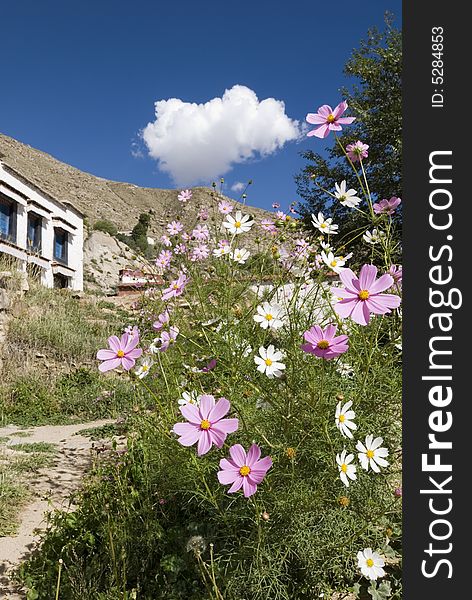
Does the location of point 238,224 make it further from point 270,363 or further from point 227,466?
point 227,466

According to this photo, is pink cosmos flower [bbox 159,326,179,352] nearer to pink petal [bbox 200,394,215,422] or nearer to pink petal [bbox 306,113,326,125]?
pink petal [bbox 200,394,215,422]

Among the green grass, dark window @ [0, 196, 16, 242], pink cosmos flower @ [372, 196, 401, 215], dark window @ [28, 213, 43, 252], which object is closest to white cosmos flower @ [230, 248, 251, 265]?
pink cosmos flower @ [372, 196, 401, 215]

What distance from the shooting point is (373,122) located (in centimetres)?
941

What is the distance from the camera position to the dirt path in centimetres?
234

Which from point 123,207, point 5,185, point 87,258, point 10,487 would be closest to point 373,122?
point 10,487

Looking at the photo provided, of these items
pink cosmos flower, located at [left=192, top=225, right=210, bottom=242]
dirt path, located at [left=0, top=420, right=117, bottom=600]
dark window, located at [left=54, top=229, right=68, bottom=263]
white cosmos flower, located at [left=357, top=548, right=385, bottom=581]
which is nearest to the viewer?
white cosmos flower, located at [left=357, top=548, right=385, bottom=581]

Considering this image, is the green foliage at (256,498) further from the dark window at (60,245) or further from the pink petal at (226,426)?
the dark window at (60,245)

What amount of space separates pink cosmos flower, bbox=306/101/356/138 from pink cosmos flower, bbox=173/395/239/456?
847 mm

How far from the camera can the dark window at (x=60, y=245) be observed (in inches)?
670

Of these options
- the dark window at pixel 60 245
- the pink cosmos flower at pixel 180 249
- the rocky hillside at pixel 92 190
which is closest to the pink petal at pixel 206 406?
the pink cosmos flower at pixel 180 249

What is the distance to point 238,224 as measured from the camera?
1.98m

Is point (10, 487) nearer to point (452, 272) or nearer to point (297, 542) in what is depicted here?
point (297, 542)

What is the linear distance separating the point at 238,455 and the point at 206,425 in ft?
0.36

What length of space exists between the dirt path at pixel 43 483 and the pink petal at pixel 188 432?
1181 millimetres
